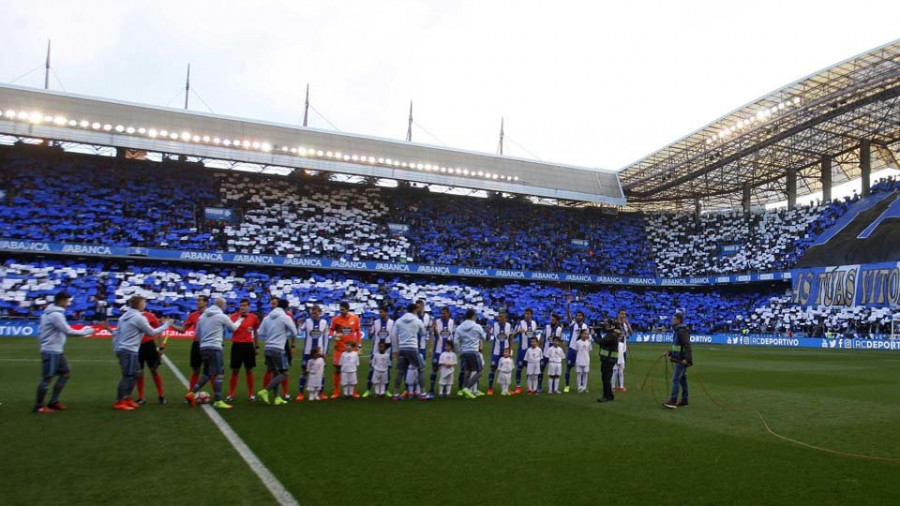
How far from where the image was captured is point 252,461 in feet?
23.4

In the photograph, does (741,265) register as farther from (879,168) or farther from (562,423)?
(562,423)

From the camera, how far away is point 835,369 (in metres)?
22.4

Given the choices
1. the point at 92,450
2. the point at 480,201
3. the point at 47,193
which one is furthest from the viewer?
the point at 480,201

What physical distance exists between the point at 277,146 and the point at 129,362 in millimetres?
34753

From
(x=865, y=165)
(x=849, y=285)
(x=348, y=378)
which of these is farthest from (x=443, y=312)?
(x=865, y=165)

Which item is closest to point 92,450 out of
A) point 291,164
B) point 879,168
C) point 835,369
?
point 835,369

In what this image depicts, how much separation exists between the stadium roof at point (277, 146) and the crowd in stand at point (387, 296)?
304 inches

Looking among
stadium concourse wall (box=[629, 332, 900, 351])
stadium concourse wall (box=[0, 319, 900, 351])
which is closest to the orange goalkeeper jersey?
stadium concourse wall (box=[0, 319, 900, 351])

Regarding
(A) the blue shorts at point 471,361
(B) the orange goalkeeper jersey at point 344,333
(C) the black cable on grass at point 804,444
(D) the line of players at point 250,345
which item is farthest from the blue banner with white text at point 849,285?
(B) the orange goalkeeper jersey at point 344,333

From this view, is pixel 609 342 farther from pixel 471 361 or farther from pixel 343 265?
pixel 343 265

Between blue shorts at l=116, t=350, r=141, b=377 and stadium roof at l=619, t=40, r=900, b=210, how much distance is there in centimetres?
3849

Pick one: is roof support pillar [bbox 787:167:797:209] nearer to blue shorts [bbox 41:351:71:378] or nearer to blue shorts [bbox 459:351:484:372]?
blue shorts [bbox 459:351:484:372]

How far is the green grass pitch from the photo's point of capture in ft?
19.8

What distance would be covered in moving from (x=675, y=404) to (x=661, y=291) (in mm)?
45704
